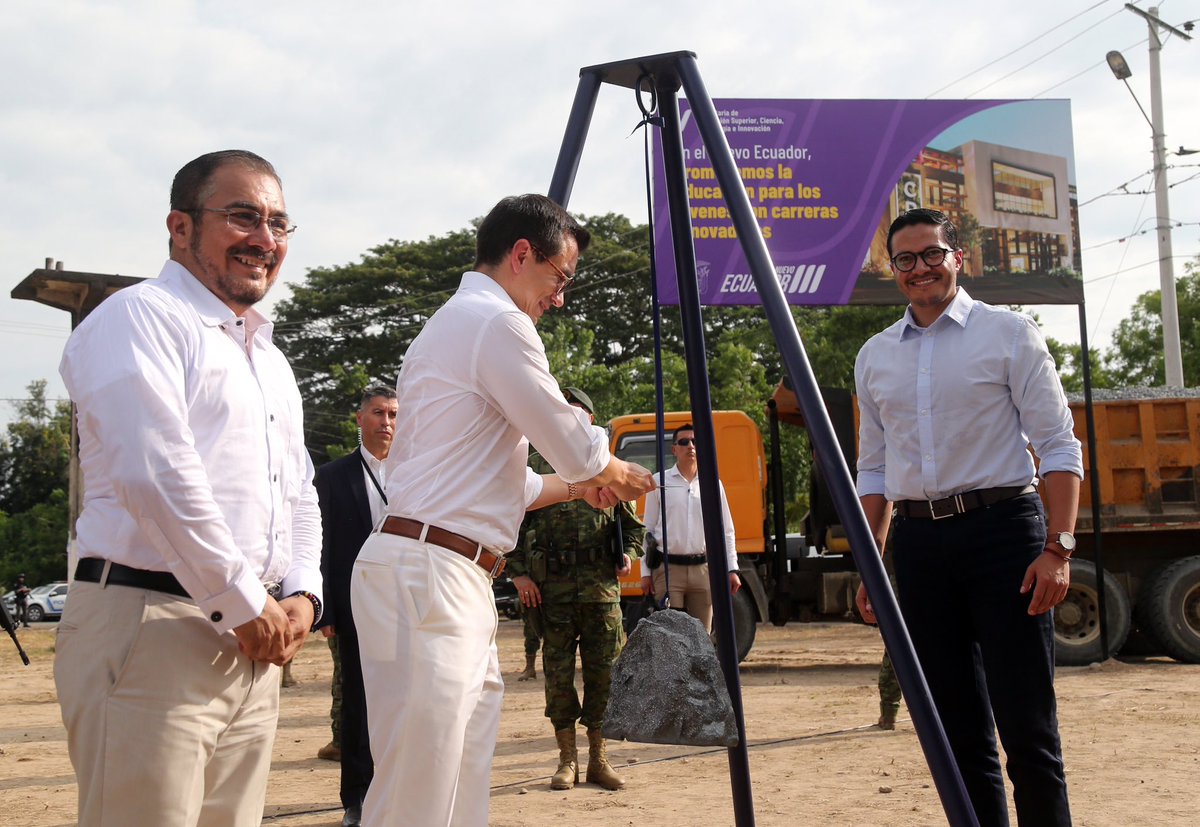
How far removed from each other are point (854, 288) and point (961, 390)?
9.12 m

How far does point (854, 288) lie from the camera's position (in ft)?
41.7

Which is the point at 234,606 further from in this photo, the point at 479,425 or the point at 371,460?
the point at 371,460

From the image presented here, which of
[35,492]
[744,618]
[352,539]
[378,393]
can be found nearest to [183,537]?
[352,539]

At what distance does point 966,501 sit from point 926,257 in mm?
776

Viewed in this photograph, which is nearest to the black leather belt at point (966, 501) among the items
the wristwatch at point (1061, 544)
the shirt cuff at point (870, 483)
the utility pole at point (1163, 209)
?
the wristwatch at point (1061, 544)

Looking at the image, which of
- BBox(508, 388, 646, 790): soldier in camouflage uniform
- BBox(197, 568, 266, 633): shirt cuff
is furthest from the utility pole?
BBox(197, 568, 266, 633): shirt cuff

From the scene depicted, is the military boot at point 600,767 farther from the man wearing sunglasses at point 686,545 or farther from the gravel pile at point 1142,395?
the gravel pile at point 1142,395

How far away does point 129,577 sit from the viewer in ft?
7.92

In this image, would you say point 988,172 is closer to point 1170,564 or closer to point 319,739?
point 1170,564

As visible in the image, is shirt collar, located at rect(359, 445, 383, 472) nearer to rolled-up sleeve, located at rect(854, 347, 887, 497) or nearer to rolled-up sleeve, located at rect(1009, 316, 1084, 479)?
rolled-up sleeve, located at rect(854, 347, 887, 497)

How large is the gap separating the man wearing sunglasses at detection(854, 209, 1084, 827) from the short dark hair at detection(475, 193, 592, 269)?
128 cm

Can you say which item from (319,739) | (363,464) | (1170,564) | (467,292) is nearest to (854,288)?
(1170,564)

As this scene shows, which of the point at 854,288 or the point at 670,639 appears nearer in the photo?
the point at 670,639

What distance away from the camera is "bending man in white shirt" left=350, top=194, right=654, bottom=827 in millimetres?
2820
